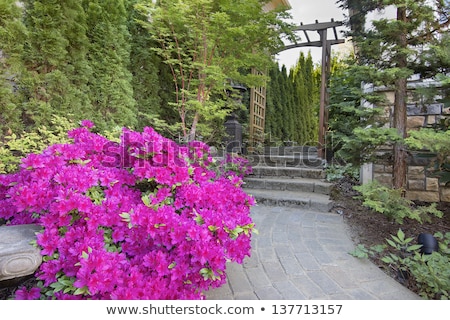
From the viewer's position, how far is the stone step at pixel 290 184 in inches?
128

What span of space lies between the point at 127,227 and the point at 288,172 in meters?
2.90

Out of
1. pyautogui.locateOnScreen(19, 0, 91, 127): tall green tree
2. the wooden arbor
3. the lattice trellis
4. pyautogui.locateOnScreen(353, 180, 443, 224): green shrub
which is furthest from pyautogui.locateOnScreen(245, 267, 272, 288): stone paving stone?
the lattice trellis

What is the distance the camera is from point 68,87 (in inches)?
107

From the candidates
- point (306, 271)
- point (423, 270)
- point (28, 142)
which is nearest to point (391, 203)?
point (423, 270)

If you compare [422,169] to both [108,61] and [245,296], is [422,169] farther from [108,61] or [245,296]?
[108,61]

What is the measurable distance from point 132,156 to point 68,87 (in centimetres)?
176

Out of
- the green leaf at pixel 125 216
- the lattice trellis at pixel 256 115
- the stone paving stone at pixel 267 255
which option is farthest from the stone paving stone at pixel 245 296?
the lattice trellis at pixel 256 115

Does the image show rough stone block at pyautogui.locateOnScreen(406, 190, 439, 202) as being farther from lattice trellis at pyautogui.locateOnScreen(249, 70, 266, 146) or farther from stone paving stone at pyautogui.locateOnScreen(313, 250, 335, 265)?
lattice trellis at pyautogui.locateOnScreen(249, 70, 266, 146)

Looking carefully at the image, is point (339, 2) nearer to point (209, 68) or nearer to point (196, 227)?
point (209, 68)

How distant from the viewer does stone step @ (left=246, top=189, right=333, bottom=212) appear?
9.31 feet

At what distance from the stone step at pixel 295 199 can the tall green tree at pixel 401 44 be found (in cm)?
72

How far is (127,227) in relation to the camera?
1220mm

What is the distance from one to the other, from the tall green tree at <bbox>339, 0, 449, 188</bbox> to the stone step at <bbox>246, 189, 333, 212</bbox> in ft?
2.36
